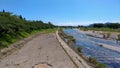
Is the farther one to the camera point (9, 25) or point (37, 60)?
point (9, 25)

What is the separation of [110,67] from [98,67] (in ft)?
13.1

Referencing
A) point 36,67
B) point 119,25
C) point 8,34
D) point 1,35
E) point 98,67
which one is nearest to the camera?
point 36,67

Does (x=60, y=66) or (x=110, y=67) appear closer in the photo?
(x=60, y=66)

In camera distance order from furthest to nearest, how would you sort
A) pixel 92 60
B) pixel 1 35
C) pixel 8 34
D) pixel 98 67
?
pixel 8 34 < pixel 1 35 < pixel 92 60 < pixel 98 67

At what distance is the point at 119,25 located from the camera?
190375 mm

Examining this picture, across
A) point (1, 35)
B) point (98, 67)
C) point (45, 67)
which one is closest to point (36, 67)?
point (45, 67)

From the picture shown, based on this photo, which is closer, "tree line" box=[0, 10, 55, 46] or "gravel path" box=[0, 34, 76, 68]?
"gravel path" box=[0, 34, 76, 68]

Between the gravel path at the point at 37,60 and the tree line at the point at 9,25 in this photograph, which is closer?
the gravel path at the point at 37,60

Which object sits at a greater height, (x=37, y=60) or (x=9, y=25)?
(x=9, y=25)

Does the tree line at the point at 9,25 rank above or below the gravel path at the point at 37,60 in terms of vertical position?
above

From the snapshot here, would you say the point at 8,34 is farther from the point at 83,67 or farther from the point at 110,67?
the point at 83,67

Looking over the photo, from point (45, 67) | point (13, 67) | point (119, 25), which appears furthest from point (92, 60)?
point (119, 25)

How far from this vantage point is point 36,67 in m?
17.3

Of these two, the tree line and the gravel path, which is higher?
the tree line
